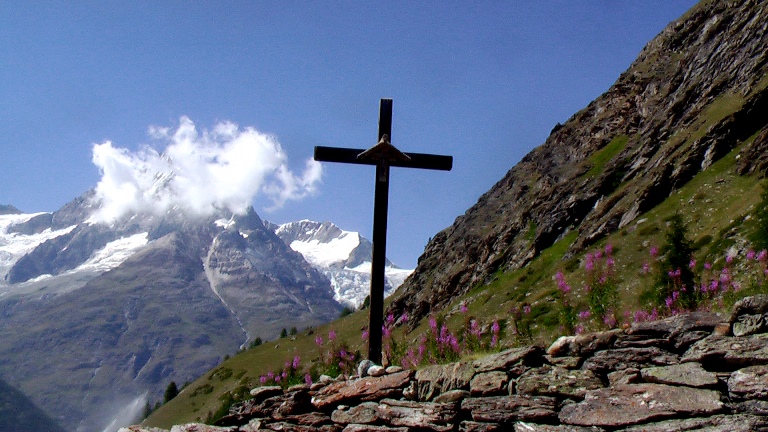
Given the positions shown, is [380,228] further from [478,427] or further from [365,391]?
[478,427]

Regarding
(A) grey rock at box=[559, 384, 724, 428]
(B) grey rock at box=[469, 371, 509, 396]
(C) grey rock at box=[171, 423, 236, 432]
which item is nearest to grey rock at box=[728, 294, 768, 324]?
(A) grey rock at box=[559, 384, 724, 428]

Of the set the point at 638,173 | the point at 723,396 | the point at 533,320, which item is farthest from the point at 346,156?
the point at 638,173

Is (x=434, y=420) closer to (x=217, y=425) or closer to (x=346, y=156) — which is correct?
(x=217, y=425)

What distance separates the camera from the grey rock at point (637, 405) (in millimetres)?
6246

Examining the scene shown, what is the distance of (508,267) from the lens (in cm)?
10819

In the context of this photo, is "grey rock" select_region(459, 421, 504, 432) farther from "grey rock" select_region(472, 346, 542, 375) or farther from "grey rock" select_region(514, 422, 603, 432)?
"grey rock" select_region(472, 346, 542, 375)

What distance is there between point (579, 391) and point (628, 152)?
343 feet

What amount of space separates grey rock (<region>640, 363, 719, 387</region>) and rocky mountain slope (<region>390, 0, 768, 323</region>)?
61.0 meters

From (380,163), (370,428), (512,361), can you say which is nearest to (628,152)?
(380,163)

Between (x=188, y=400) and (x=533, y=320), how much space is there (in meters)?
121

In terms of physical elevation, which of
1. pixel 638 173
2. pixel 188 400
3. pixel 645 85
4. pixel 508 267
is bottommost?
pixel 188 400

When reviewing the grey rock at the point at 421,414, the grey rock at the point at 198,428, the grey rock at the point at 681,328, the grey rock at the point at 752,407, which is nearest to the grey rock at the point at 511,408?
the grey rock at the point at 421,414

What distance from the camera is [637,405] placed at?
655 cm

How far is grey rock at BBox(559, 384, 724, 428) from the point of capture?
20.5 feet
